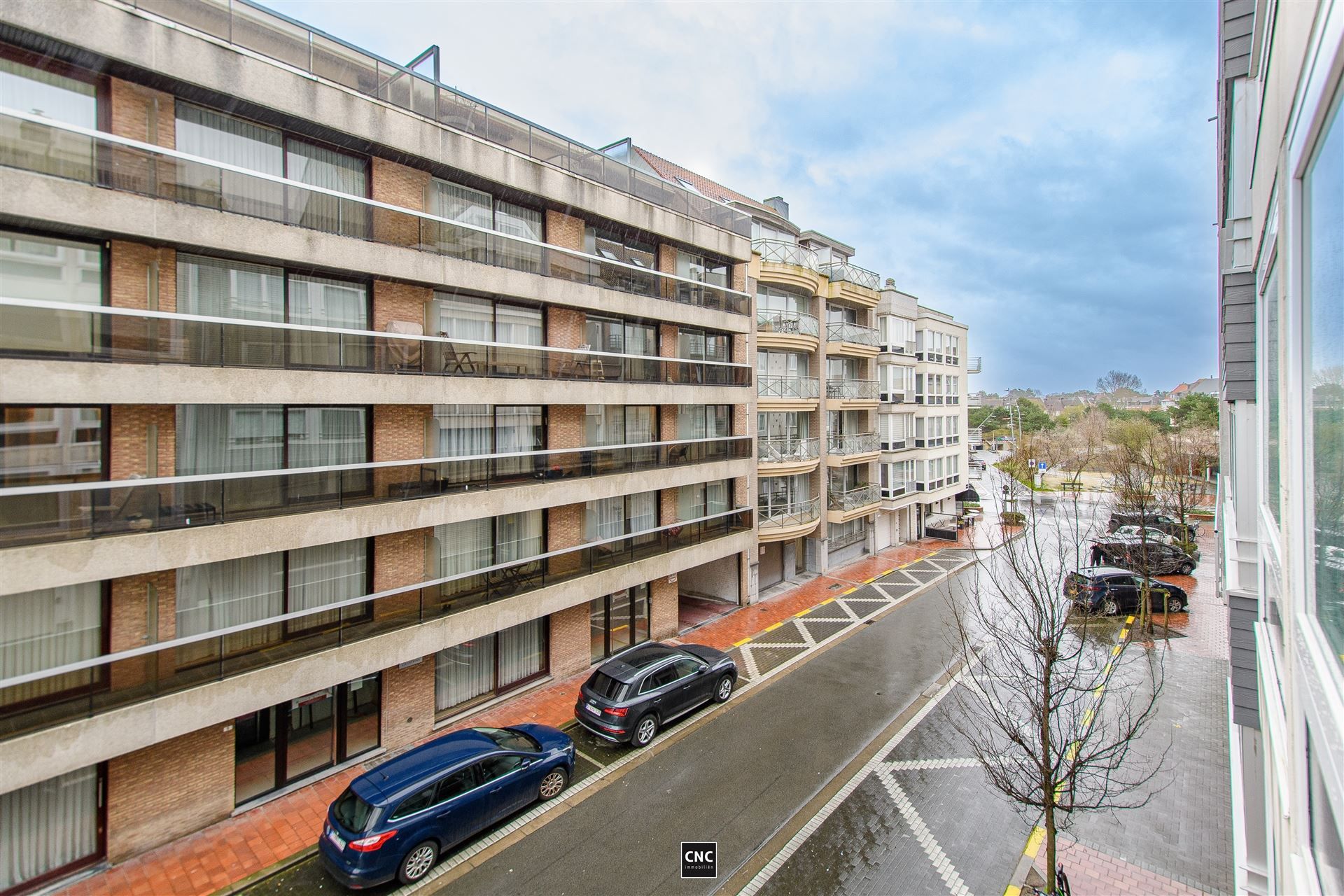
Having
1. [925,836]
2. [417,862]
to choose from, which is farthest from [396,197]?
[925,836]

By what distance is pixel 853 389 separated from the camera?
87.2ft

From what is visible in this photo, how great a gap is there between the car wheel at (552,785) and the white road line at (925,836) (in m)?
5.84

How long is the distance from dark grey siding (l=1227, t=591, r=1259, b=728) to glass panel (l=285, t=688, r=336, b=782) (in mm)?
13521

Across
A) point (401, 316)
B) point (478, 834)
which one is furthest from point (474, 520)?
point (478, 834)

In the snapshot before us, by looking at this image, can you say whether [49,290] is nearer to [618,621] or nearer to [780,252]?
[618,621]

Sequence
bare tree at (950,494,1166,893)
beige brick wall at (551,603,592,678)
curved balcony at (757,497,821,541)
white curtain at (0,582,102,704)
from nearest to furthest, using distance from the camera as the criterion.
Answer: bare tree at (950,494,1166,893)
white curtain at (0,582,102,704)
beige brick wall at (551,603,592,678)
curved balcony at (757,497,821,541)

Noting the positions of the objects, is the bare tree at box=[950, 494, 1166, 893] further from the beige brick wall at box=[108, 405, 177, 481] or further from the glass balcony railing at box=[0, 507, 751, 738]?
the beige brick wall at box=[108, 405, 177, 481]

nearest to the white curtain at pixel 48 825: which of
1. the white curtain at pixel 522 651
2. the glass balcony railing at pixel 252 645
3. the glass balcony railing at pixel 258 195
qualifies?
the glass balcony railing at pixel 252 645

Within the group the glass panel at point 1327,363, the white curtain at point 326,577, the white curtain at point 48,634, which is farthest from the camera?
the white curtain at point 326,577

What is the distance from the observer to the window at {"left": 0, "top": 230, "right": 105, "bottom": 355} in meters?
8.30

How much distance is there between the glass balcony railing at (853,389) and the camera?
25328 mm

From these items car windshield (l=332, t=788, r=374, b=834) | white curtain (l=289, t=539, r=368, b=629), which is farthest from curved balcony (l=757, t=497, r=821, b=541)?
car windshield (l=332, t=788, r=374, b=834)

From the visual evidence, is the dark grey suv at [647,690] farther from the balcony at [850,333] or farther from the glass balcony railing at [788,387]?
the balcony at [850,333]

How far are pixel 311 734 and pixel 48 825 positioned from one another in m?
3.45
